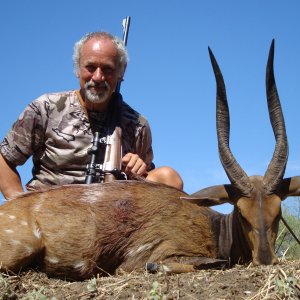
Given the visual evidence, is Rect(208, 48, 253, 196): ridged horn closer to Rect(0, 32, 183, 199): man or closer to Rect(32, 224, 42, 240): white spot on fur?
Rect(0, 32, 183, 199): man

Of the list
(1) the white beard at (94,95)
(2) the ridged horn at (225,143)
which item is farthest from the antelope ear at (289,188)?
(1) the white beard at (94,95)

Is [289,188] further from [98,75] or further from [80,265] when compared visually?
A: [98,75]

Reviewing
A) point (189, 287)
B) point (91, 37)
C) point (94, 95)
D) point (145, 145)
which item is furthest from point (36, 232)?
point (91, 37)

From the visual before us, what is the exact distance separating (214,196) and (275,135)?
92 cm

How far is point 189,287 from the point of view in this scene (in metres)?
4.50

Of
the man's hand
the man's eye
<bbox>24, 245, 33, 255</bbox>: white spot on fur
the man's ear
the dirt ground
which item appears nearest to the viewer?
the dirt ground

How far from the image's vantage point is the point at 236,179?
610 centimetres

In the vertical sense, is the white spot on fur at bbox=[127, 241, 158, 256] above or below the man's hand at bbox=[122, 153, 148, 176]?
below

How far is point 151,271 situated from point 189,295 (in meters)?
1.29

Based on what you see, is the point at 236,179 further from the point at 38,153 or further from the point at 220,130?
the point at 38,153

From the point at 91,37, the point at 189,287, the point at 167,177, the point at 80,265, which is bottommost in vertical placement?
the point at 189,287

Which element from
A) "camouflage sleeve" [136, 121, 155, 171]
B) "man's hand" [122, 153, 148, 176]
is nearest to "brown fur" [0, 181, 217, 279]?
"man's hand" [122, 153, 148, 176]

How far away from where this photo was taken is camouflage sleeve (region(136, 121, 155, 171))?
26.7 ft

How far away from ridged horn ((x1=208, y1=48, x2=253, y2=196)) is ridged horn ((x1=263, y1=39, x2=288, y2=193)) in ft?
0.72
